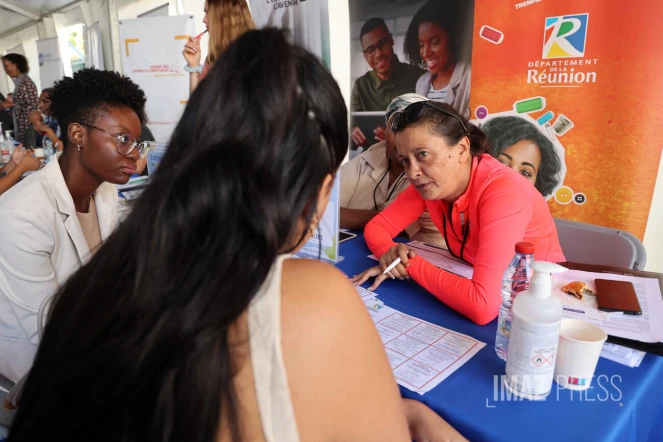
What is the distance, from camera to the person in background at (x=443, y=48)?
2621 millimetres

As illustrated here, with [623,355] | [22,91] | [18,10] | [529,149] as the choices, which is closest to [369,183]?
[529,149]

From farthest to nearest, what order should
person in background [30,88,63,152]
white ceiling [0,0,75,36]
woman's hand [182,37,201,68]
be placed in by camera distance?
white ceiling [0,0,75,36] < person in background [30,88,63,152] < woman's hand [182,37,201,68]

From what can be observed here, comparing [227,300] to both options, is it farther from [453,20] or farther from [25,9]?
[25,9]

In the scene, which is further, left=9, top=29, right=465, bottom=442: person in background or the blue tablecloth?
the blue tablecloth

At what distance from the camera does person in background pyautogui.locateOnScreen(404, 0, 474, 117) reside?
2621 mm

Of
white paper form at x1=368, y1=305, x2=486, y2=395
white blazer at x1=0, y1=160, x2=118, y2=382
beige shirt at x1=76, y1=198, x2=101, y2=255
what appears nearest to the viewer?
white paper form at x1=368, y1=305, x2=486, y2=395

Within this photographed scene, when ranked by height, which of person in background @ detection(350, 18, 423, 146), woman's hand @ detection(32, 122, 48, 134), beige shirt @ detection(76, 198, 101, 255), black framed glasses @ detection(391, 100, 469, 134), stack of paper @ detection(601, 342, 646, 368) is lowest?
stack of paper @ detection(601, 342, 646, 368)

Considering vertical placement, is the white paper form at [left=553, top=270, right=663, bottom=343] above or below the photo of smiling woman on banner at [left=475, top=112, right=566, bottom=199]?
below

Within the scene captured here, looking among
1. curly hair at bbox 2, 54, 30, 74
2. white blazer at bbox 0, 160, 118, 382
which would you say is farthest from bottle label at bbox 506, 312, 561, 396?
curly hair at bbox 2, 54, 30, 74

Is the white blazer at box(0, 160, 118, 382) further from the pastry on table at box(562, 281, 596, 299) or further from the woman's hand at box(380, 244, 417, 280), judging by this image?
the pastry on table at box(562, 281, 596, 299)

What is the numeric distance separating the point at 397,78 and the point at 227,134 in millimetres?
2773

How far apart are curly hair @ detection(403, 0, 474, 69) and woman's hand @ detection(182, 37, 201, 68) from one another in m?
1.99

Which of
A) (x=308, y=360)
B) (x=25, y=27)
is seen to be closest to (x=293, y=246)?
(x=308, y=360)

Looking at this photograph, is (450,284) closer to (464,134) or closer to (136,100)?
(464,134)
